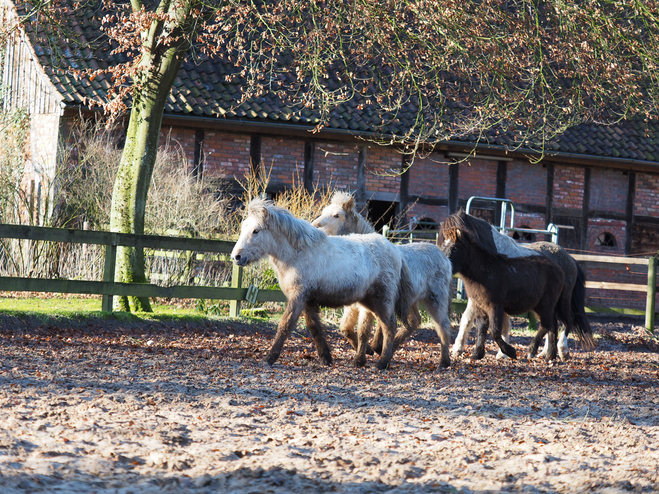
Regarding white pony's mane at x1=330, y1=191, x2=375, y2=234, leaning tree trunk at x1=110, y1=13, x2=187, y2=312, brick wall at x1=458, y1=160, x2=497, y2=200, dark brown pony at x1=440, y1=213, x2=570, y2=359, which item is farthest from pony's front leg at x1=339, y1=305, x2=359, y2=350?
brick wall at x1=458, y1=160, x2=497, y2=200

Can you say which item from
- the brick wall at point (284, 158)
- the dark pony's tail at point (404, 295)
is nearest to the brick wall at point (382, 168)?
the brick wall at point (284, 158)

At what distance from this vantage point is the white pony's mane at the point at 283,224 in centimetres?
736

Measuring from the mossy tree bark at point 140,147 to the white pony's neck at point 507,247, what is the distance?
16.2 feet

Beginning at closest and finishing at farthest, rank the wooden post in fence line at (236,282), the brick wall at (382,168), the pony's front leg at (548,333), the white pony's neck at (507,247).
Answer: the pony's front leg at (548,333) → the white pony's neck at (507,247) → the wooden post in fence line at (236,282) → the brick wall at (382,168)

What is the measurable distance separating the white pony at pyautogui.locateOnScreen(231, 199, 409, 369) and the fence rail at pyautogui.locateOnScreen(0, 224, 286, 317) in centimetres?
337

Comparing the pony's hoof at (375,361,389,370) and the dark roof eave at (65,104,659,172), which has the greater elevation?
the dark roof eave at (65,104,659,172)

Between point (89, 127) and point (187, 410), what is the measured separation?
12739 mm

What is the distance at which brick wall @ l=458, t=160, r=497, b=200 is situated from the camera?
65.9 feet

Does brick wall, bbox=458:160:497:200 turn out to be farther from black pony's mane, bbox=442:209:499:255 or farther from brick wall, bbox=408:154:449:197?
black pony's mane, bbox=442:209:499:255

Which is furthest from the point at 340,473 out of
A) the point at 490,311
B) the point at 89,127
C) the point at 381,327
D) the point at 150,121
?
the point at 89,127

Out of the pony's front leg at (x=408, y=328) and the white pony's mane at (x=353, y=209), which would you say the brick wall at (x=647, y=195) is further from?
the pony's front leg at (x=408, y=328)

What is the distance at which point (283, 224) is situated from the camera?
7391 millimetres

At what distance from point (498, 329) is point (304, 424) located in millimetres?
3978

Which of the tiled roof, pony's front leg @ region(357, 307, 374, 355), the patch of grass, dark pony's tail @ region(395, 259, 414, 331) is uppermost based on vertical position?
the tiled roof
